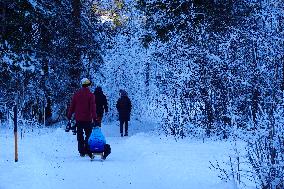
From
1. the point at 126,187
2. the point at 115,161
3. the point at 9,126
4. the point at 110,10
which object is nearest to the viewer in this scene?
the point at 126,187

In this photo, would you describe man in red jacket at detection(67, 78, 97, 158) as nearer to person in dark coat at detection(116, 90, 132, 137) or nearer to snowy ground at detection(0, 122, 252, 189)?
snowy ground at detection(0, 122, 252, 189)

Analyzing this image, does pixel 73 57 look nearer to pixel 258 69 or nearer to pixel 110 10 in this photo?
pixel 110 10

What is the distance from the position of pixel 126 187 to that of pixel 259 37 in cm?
748

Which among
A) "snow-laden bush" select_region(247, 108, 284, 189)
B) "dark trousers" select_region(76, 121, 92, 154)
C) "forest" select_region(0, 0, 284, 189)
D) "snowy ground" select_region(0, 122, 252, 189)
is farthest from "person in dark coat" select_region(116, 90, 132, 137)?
"snow-laden bush" select_region(247, 108, 284, 189)

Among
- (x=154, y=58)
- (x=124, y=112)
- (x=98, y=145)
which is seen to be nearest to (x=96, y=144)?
(x=98, y=145)

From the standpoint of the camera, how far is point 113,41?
28.0 meters

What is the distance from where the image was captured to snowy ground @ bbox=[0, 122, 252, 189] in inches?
393

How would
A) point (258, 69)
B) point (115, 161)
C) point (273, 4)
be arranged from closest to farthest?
point (115, 161) < point (258, 69) < point (273, 4)

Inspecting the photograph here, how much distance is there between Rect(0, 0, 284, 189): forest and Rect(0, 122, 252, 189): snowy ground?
4.73ft

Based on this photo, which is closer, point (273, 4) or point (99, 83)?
point (273, 4)

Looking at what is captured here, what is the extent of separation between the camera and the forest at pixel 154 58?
15867 mm

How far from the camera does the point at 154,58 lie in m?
22.1

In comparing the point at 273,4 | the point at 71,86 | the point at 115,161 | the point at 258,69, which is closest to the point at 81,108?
the point at 115,161

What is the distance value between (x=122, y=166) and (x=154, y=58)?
986 cm
